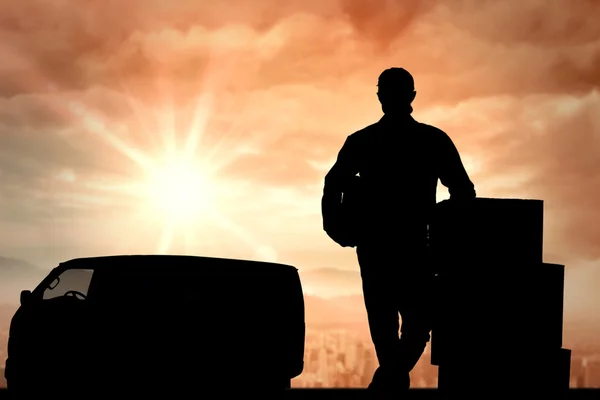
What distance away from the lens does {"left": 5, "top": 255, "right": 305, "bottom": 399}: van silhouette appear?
6145 millimetres

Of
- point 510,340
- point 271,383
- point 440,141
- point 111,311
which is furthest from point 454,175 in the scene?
point 111,311

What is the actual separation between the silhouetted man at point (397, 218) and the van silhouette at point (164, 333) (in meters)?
1.19

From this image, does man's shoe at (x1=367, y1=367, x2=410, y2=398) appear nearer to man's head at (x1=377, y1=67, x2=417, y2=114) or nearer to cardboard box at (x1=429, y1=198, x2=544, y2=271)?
cardboard box at (x1=429, y1=198, x2=544, y2=271)

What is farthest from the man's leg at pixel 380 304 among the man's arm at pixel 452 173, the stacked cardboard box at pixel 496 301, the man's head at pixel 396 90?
the man's head at pixel 396 90

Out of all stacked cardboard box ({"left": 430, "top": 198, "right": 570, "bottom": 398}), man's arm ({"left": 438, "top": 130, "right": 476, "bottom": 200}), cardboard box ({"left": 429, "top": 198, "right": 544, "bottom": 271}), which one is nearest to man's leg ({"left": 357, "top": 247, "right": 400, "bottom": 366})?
stacked cardboard box ({"left": 430, "top": 198, "right": 570, "bottom": 398})

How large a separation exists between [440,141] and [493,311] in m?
1.23

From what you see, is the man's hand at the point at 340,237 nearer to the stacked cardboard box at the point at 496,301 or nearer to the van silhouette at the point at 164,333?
the stacked cardboard box at the point at 496,301

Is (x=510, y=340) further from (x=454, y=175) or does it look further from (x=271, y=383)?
(x=271, y=383)

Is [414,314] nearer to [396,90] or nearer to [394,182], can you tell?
[394,182]

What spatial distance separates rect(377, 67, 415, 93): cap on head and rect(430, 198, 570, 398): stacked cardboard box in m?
0.87

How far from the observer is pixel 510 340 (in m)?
5.55

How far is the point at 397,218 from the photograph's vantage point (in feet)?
18.6

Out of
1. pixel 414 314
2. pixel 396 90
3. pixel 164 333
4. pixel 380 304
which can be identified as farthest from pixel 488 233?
pixel 164 333

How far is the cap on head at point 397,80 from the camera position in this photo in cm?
566
